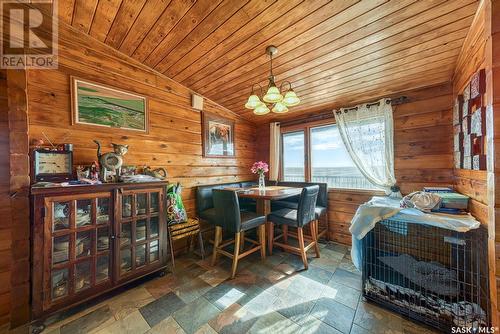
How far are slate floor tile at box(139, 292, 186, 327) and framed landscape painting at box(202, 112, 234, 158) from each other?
1818mm

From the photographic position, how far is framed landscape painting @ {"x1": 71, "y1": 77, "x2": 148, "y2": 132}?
181cm

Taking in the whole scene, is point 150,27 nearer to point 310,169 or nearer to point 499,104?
point 499,104

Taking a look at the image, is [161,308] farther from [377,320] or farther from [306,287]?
[377,320]

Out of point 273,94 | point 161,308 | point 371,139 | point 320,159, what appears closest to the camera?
point 161,308

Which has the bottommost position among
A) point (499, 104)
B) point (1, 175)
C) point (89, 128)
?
point (1, 175)

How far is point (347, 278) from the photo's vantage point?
194 centimetres

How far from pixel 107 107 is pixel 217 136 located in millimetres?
1480

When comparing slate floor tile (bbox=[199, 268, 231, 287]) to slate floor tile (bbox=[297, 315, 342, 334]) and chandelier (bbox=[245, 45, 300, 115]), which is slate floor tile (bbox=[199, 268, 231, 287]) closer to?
slate floor tile (bbox=[297, 315, 342, 334])

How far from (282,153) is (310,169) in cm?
64

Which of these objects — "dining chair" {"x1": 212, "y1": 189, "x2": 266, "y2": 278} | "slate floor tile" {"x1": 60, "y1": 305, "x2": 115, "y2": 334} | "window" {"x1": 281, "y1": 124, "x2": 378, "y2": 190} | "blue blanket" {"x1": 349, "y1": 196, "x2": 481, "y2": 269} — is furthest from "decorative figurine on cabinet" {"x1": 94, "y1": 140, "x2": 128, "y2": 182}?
"window" {"x1": 281, "y1": 124, "x2": 378, "y2": 190}

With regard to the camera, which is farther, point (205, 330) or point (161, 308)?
point (161, 308)

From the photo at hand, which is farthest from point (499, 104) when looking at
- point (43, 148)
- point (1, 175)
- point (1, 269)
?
point (1, 269)

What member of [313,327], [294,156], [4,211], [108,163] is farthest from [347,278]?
[4,211]

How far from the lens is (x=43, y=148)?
155cm
